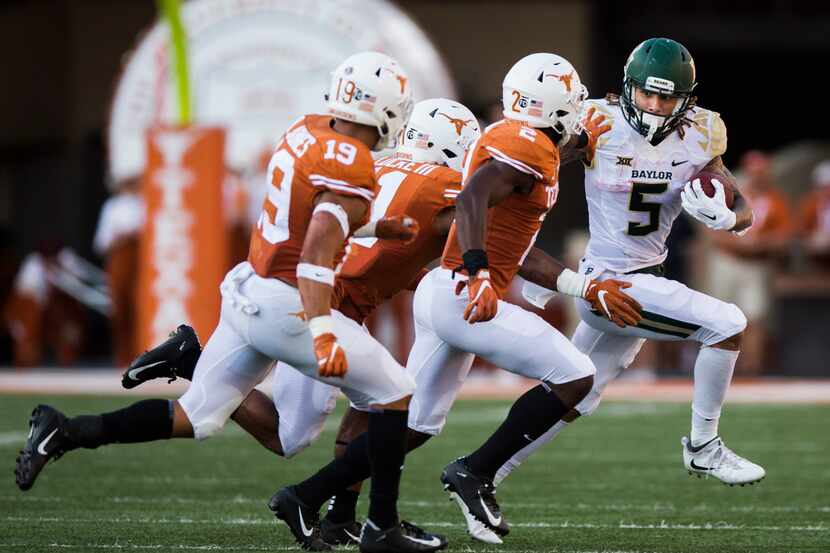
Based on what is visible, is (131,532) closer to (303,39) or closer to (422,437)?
(422,437)

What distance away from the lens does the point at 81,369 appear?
13.7 metres

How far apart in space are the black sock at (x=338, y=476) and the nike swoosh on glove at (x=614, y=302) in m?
0.99

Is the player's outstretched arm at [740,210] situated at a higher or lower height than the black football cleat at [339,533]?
higher

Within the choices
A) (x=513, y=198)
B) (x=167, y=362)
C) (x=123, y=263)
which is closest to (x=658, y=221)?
(x=513, y=198)

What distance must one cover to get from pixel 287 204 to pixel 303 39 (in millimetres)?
10298

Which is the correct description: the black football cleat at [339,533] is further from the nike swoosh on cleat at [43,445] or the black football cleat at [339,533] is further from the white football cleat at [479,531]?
the nike swoosh on cleat at [43,445]

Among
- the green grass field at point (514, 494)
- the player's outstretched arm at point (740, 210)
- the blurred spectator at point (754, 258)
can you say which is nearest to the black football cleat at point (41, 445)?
the green grass field at point (514, 494)

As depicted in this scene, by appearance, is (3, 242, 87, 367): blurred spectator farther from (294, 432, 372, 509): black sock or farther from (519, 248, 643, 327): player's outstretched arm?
(294, 432, 372, 509): black sock

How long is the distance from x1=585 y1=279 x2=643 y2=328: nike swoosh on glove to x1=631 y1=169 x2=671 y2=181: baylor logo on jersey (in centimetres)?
43

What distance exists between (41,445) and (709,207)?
2.36m

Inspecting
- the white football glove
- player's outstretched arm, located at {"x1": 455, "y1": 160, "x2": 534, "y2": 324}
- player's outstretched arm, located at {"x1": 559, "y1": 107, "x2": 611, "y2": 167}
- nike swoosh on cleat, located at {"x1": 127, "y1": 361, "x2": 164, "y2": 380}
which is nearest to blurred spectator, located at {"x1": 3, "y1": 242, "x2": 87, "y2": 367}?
nike swoosh on cleat, located at {"x1": 127, "y1": 361, "x2": 164, "y2": 380}

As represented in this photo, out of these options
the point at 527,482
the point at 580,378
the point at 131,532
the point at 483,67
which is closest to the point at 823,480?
the point at 527,482

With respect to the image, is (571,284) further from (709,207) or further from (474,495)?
(474,495)

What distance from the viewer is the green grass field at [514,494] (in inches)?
224
